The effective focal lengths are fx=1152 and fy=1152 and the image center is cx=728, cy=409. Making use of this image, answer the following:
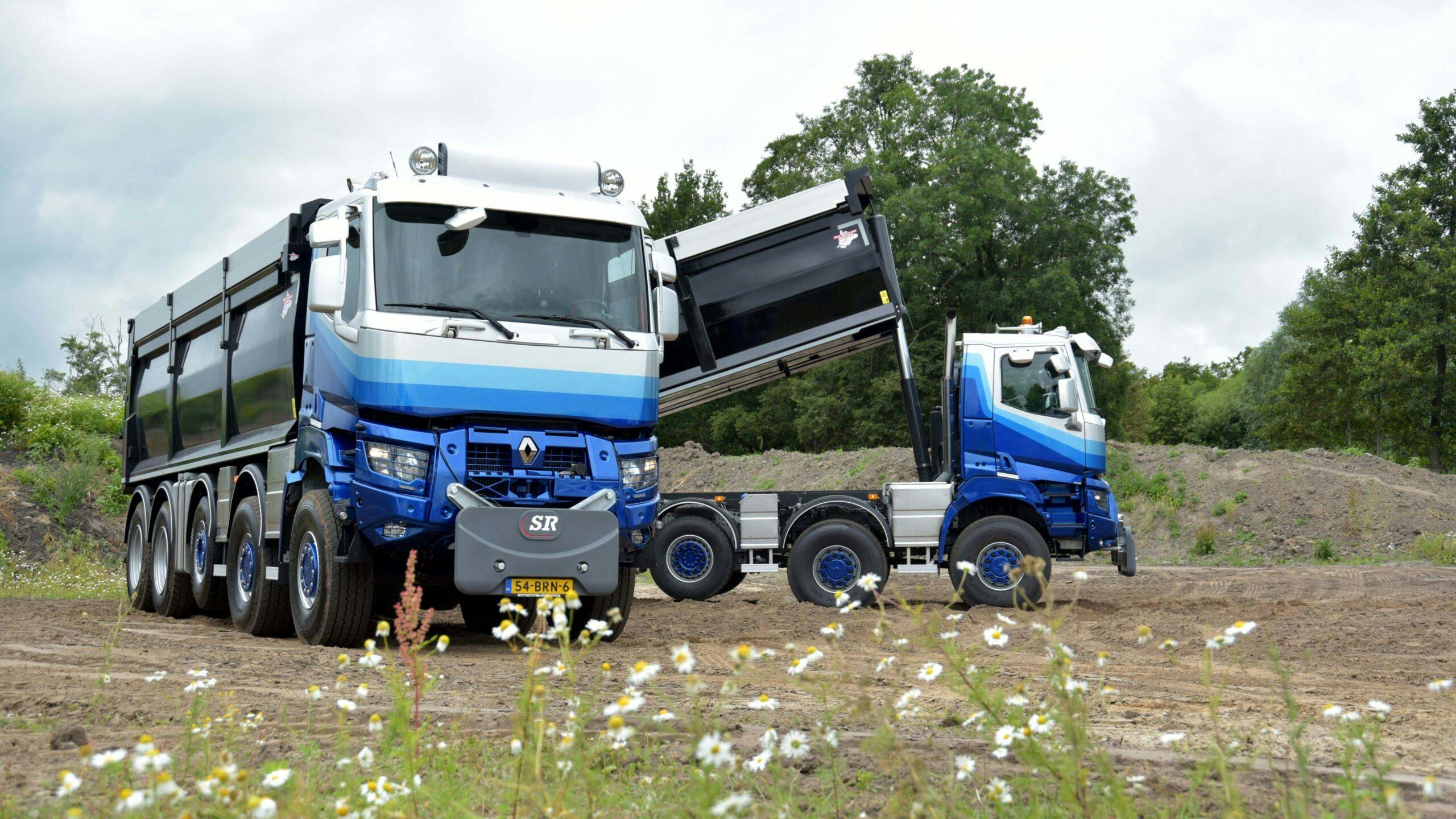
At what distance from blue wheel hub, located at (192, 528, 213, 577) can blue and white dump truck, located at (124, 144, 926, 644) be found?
2.21 feet

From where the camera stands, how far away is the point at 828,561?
40.1 feet

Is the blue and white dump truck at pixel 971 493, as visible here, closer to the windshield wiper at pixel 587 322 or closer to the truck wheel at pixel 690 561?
the truck wheel at pixel 690 561

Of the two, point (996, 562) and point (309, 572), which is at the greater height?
point (309, 572)

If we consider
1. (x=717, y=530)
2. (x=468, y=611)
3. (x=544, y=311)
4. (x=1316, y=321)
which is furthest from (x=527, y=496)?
(x=1316, y=321)

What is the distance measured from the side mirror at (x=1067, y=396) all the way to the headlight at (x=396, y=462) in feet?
22.0

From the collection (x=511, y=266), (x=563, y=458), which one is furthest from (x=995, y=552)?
(x=511, y=266)

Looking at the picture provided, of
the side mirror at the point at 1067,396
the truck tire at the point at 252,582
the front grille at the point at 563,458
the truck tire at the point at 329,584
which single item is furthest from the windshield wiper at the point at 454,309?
the side mirror at the point at 1067,396

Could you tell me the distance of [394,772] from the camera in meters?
3.60

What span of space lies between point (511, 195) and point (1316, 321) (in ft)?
124

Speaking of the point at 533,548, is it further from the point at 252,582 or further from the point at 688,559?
the point at 688,559

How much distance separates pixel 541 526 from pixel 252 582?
3793mm

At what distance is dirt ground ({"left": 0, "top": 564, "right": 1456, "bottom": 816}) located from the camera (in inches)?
185

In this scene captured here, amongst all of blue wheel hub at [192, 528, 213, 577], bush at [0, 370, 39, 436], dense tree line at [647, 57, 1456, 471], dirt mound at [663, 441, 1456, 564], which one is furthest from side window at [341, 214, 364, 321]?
dense tree line at [647, 57, 1456, 471]

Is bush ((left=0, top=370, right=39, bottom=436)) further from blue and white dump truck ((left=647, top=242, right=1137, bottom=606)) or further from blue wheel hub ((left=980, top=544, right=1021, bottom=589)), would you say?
blue wheel hub ((left=980, top=544, right=1021, bottom=589))
